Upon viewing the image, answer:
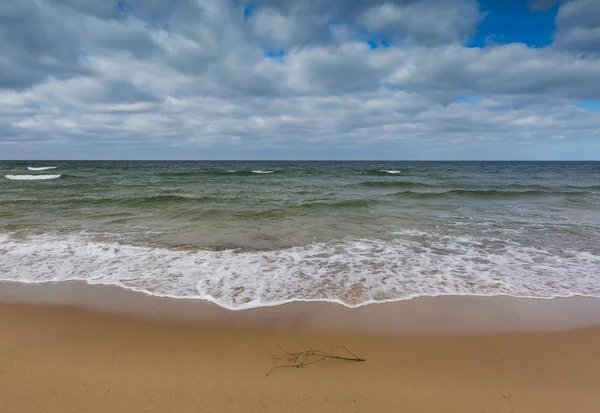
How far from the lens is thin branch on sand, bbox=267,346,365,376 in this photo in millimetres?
2973

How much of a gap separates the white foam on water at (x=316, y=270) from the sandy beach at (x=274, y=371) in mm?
1017

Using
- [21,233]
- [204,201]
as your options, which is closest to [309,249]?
[21,233]

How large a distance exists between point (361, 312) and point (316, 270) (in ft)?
5.59

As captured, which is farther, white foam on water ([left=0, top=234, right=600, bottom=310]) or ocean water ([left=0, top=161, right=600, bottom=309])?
ocean water ([left=0, top=161, right=600, bottom=309])

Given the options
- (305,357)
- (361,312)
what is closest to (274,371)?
(305,357)

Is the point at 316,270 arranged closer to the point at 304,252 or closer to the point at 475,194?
the point at 304,252

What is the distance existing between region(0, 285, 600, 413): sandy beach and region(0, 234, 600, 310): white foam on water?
3.34 feet

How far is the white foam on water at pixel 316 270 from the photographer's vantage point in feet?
15.6

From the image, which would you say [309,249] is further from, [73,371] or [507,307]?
[73,371]

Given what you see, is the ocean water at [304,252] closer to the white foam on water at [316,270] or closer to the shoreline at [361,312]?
the white foam on water at [316,270]

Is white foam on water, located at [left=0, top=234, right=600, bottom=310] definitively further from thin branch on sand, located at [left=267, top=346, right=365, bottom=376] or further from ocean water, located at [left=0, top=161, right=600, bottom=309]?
thin branch on sand, located at [left=267, top=346, right=365, bottom=376]

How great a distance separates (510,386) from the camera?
2.72 metres

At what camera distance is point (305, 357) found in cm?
309

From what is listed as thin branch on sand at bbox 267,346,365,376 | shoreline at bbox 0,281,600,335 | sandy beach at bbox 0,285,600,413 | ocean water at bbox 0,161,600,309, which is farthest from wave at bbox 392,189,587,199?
thin branch on sand at bbox 267,346,365,376
